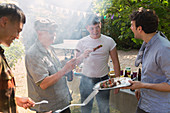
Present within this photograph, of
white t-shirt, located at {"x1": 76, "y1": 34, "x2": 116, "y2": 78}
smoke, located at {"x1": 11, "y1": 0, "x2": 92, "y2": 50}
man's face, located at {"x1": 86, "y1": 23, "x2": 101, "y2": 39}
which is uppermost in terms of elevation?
smoke, located at {"x1": 11, "y1": 0, "x2": 92, "y2": 50}

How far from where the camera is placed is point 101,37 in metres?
2.53

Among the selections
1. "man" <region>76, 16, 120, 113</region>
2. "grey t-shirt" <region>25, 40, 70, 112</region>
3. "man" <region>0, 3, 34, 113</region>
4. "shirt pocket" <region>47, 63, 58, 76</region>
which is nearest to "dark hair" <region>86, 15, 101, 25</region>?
"man" <region>76, 16, 120, 113</region>

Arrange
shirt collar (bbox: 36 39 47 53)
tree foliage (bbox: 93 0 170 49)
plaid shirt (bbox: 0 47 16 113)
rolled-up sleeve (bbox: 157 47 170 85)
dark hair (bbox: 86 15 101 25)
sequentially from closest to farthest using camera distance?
plaid shirt (bbox: 0 47 16 113) < rolled-up sleeve (bbox: 157 47 170 85) < shirt collar (bbox: 36 39 47 53) < dark hair (bbox: 86 15 101 25) < tree foliage (bbox: 93 0 170 49)

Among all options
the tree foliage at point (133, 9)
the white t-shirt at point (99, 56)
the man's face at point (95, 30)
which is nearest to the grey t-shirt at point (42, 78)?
the white t-shirt at point (99, 56)

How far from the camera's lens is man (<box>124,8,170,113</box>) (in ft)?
4.65

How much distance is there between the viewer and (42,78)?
155 centimetres

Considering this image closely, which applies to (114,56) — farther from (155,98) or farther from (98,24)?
(155,98)

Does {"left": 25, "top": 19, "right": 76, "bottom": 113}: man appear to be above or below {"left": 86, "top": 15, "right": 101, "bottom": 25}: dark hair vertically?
below

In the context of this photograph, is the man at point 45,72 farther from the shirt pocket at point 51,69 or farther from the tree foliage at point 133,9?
the tree foliage at point 133,9

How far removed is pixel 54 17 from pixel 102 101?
2.31 m

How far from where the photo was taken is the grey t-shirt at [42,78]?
5.10 ft

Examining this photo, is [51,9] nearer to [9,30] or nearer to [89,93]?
[89,93]

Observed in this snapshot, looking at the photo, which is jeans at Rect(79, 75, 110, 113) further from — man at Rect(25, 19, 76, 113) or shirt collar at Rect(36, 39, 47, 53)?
shirt collar at Rect(36, 39, 47, 53)

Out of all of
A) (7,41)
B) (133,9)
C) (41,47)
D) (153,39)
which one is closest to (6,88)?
(7,41)
